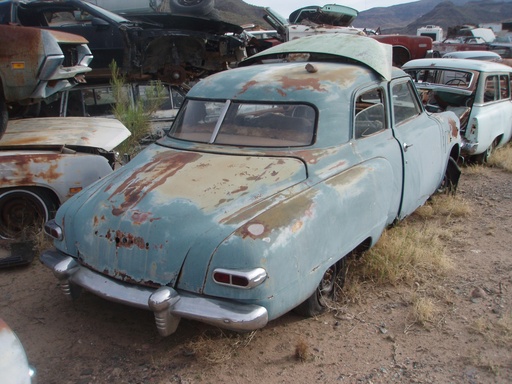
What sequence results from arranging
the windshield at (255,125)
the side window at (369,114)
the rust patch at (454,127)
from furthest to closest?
1. the rust patch at (454,127)
2. the side window at (369,114)
3. the windshield at (255,125)

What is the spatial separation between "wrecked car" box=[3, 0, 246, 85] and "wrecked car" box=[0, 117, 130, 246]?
389cm

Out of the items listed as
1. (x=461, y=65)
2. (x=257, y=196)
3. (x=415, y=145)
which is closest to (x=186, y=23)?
(x=461, y=65)

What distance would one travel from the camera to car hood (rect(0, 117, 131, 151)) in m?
4.84

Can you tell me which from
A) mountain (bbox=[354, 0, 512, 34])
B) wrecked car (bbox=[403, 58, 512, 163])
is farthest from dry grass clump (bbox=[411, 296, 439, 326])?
mountain (bbox=[354, 0, 512, 34])

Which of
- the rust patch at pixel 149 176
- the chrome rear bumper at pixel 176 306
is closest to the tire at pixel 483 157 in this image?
the rust patch at pixel 149 176

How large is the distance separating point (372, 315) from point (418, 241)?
Answer: 122 cm

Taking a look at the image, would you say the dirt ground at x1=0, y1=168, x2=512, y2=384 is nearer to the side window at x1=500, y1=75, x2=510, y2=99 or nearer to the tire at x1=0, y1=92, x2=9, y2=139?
the tire at x1=0, y1=92, x2=9, y2=139

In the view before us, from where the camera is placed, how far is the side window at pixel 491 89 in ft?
24.2

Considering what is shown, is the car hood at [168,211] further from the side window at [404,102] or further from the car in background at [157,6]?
the car in background at [157,6]

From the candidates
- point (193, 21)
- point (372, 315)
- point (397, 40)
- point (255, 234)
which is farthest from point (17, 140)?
point (397, 40)

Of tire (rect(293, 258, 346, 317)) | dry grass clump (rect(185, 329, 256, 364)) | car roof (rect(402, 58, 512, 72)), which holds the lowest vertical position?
dry grass clump (rect(185, 329, 256, 364))

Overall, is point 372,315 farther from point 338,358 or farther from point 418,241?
point 418,241

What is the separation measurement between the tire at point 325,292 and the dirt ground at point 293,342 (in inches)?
2.8

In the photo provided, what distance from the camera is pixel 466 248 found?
4.58 meters
